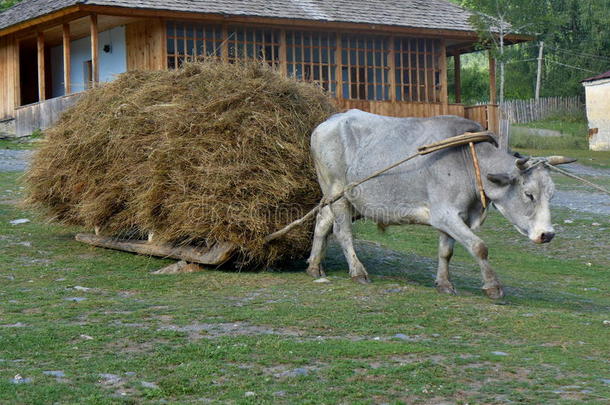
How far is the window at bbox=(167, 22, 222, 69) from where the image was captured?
2499 cm

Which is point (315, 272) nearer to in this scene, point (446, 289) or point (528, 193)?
point (446, 289)

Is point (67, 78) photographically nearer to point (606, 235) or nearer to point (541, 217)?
point (606, 235)

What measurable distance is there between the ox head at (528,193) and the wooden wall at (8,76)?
2273 cm

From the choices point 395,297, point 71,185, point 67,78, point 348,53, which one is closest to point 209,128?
point 71,185

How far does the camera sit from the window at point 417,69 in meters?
28.5

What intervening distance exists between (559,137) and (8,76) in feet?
74.1

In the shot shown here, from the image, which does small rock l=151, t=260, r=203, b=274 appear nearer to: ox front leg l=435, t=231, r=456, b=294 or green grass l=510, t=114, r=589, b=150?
ox front leg l=435, t=231, r=456, b=294

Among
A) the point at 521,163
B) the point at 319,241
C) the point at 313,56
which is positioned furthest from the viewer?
the point at 313,56

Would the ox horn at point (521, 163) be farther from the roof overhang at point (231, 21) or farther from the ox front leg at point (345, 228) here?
the roof overhang at point (231, 21)

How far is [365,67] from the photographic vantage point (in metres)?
28.0

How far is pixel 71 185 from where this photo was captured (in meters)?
12.2

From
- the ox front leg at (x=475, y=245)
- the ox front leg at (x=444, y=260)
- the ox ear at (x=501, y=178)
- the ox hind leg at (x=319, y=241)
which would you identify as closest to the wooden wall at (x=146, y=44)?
the ox hind leg at (x=319, y=241)

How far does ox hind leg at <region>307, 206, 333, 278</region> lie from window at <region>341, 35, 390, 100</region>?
54.4 feet

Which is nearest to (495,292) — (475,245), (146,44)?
(475,245)
